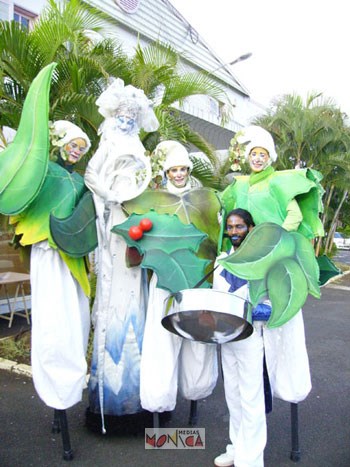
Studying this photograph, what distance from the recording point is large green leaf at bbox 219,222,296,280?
2.27 metres

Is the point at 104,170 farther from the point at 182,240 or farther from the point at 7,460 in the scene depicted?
the point at 7,460

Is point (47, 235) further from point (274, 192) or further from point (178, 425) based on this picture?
point (178, 425)

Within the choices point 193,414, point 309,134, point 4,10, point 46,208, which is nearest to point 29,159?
point 46,208

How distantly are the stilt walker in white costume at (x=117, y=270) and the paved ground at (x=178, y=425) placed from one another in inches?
11.2

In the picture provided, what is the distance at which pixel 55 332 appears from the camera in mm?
2617

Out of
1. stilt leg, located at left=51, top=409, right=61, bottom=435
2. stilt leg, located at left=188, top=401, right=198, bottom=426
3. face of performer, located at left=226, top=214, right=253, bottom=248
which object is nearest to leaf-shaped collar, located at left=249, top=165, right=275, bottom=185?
face of performer, located at left=226, top=214, right=253, bottom=248

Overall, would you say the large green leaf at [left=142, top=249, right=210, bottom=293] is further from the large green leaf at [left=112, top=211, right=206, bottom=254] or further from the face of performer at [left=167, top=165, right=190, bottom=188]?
the face of performer at [left=167, top=165, right=190, bottom=188]

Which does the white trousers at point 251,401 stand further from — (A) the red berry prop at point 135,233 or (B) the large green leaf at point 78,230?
(B) the large green leaf at point 78,230

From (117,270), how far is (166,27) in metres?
10.2

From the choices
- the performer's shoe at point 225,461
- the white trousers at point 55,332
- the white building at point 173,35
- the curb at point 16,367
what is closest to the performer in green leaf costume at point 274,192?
the white trousers at point 55,332

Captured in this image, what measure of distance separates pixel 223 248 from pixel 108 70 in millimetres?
2934

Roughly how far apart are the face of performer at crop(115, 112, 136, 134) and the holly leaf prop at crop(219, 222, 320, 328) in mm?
1112

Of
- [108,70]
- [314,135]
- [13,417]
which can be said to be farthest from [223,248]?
[314,135]

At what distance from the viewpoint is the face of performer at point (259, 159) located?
2.78m
